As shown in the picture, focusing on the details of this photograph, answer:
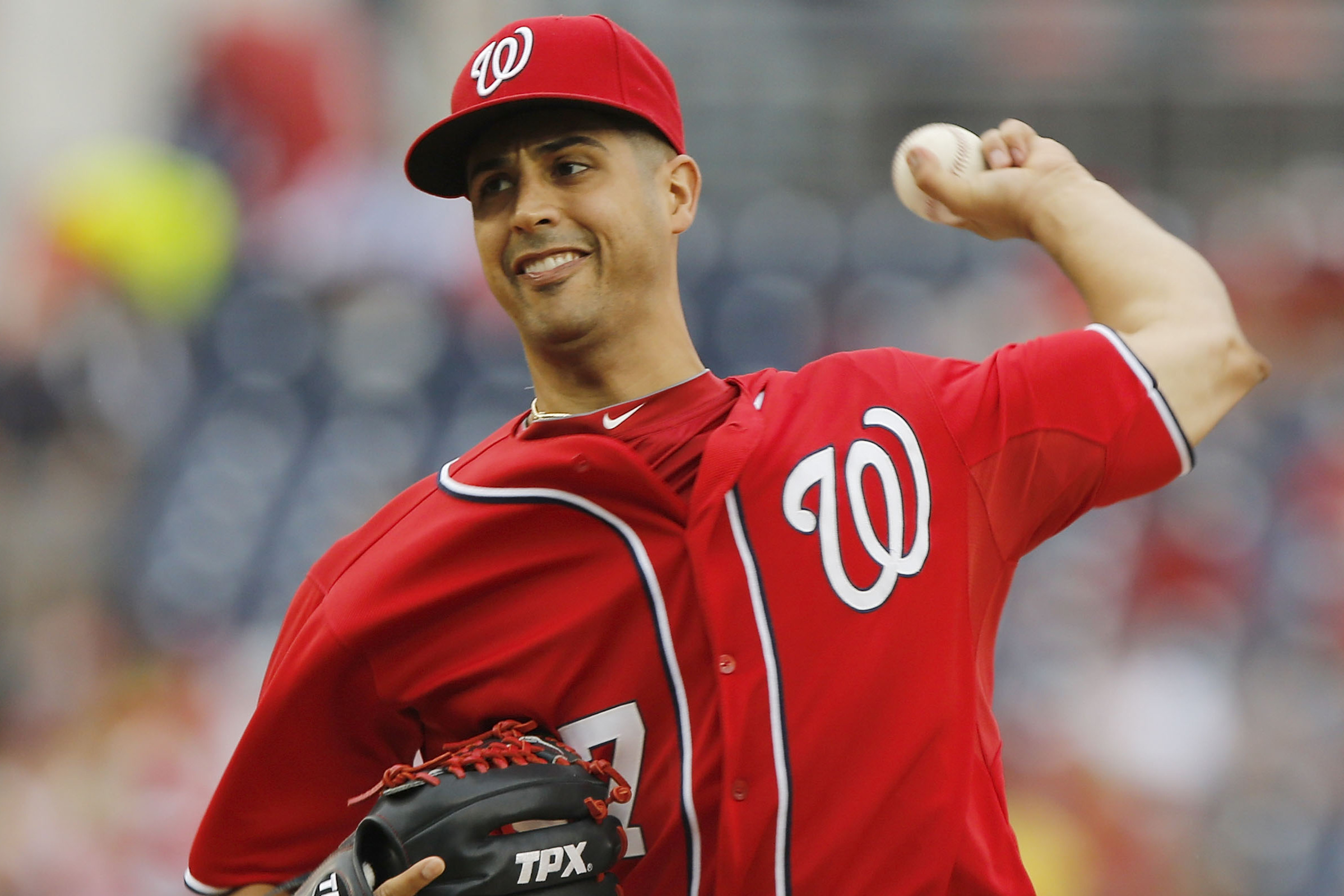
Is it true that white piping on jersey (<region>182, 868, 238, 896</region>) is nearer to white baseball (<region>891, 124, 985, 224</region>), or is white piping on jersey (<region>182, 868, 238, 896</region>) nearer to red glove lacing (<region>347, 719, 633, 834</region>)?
red glove lacing (<region>347, 719, 633, 834</region>)

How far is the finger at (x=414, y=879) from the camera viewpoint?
5.34 feet

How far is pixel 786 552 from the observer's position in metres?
1.79

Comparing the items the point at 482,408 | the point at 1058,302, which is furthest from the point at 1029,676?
the point at 482,408

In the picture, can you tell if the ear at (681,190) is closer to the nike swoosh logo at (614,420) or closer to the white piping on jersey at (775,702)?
the nike swoosh logo at (614,420)

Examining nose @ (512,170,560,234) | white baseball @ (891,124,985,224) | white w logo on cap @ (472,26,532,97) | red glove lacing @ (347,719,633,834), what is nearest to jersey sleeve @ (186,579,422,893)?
red glove lacing @ (347,719,633,834)

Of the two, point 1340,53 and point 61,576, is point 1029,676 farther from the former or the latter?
point 1340,53

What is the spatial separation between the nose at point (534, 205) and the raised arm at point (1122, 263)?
466 mm

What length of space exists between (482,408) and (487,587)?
13.5 ft

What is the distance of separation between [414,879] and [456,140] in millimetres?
930

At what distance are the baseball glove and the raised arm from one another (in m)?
0.82

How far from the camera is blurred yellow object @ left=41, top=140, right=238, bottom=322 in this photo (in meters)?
6.36

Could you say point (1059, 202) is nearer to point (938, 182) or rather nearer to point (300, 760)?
point (938, 182)

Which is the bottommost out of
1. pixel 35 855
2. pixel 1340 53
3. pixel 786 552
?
pixel 35 855

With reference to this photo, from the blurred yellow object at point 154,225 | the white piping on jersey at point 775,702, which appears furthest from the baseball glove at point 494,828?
the blurred yellow object at point 154,225
